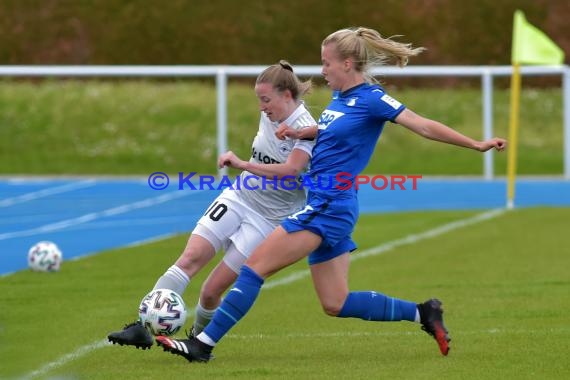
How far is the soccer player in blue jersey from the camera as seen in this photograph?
836cm

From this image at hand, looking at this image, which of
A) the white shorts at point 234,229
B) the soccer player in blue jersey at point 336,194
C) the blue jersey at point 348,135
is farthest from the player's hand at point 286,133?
the white shorts at point 234,229

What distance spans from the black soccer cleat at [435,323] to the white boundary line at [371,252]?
4.81 feet

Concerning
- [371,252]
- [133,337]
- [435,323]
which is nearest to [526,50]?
[371,252]

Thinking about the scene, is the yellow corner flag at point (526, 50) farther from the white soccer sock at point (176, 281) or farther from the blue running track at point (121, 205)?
the white soccer sock at point (176, 281)

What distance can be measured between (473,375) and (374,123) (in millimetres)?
1572

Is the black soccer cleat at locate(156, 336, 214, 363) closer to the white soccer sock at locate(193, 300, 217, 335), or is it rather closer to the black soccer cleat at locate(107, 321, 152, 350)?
the black soccer cleat at locate(107, 321, 152, 350)

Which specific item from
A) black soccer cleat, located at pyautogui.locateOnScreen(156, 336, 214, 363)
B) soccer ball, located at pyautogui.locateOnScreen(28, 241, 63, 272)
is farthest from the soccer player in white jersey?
soccer ball, located at pyautogui.locateOnScreen(28, 241, 63, 272)

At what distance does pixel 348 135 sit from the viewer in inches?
333

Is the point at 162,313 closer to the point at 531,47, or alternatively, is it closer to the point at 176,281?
the point at 176,281

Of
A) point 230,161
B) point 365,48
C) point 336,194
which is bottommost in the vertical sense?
point 336,194

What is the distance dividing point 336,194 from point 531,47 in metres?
16.2

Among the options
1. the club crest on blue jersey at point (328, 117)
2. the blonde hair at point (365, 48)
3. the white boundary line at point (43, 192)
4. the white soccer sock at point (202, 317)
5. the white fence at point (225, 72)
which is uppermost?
the blonde hair at point (365, 48)

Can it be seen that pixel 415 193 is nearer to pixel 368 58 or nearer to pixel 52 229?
pixel 52 229

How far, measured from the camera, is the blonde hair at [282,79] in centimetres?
883
